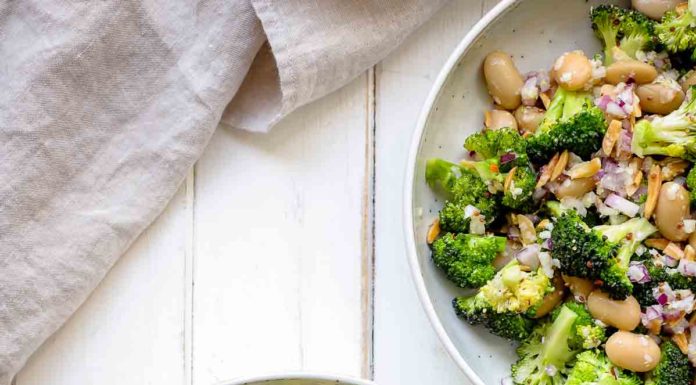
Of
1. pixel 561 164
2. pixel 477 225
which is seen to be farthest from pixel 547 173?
pixel 477 225

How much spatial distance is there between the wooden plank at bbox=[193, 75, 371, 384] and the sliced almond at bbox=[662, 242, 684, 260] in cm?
45

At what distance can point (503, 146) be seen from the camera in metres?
1.27

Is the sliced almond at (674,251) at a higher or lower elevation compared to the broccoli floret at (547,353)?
higher

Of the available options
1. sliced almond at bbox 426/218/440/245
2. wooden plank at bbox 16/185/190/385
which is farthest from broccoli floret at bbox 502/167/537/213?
wooden plank at bbox 16/185/190/385

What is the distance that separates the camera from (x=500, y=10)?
4.16 ft

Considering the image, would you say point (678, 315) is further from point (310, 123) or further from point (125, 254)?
point (125, 254)

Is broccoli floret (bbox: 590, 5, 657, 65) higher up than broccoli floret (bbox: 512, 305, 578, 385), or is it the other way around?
broccoli floret (bbox: 590, 5, 657, 65)

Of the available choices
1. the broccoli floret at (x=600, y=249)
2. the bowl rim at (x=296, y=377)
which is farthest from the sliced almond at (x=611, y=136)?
the bowl rim at (x=296, y=377)

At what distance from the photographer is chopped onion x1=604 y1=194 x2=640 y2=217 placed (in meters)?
1.25

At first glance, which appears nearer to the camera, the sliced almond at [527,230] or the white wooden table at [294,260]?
the sliced almond at [527,230]

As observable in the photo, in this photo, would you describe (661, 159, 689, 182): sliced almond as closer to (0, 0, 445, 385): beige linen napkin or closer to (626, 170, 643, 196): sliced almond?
(626, 170, 643, 196): sliced almond

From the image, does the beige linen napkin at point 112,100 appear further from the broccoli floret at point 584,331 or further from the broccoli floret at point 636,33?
the broccoli floret at point 584,331

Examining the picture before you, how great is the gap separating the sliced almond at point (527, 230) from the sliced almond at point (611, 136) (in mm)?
147

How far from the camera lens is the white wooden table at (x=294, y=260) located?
1399 mm
